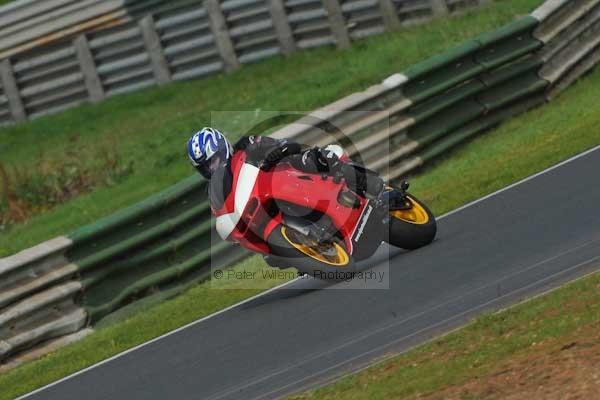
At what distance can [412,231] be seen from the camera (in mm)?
10422

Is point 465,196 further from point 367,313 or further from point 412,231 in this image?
point 367,313

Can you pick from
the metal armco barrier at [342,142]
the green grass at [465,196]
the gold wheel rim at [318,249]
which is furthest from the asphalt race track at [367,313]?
the metal armco barrier at [342,142]

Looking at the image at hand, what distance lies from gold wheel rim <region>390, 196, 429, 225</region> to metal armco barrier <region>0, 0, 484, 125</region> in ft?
27.4

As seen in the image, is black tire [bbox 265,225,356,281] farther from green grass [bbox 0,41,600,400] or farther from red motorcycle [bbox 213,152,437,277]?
green grass [bbox 0,41,600,400]

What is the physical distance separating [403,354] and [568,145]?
537 cm

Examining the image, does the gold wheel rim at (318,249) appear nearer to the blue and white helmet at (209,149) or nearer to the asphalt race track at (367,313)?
the asphalt race track at (367,313)

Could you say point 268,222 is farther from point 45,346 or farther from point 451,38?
point 451,38

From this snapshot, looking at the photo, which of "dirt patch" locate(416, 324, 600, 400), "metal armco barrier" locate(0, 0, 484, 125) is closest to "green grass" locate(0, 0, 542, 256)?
"metal armco barrier" locate(0, 0, 484, 125)

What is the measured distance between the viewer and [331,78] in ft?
55.1

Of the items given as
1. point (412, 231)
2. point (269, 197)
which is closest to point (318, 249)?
point (269, 197)

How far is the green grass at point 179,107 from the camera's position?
14727mm

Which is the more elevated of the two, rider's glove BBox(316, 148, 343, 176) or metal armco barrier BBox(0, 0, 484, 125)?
metal armco barrier BBox(0, 0, 484, 125)

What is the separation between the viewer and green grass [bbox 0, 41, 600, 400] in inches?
306

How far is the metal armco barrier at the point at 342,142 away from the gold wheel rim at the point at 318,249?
88.9 inches
